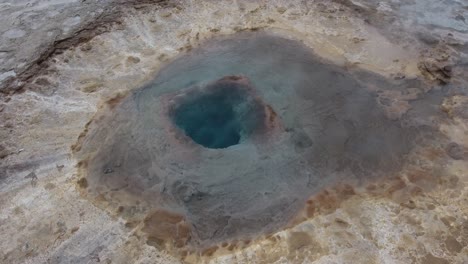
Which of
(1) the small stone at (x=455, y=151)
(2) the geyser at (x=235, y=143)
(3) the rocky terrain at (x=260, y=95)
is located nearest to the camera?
(3) the rocky terrain at (x=260, y=95)

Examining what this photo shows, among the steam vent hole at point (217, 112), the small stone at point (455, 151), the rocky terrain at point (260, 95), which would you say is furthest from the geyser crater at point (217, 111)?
the small stone at point (455, 151)

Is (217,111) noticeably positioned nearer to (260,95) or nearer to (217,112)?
(217,112)

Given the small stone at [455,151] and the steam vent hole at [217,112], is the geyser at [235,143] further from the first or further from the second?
the small stone at [455,151]

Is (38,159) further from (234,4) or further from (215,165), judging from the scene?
(234,4)

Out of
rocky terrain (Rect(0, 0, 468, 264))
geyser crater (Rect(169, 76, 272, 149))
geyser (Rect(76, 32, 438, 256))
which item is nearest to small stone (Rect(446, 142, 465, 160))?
rocky terrain (Rect(0, 0, 468, 264))

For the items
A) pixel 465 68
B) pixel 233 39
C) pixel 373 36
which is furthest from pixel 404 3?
pixel 233 39

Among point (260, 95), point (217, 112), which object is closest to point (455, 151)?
point (260, 95)
